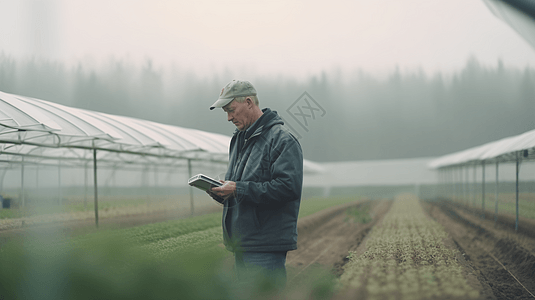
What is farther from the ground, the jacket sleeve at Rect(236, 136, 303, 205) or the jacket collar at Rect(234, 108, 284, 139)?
the jacket collar at Rect(234, 108, 284, 139)

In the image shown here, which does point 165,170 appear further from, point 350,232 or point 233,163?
point 233,163

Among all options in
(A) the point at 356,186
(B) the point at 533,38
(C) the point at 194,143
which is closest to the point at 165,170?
(C) the point at 194,143

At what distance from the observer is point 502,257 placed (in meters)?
8.12

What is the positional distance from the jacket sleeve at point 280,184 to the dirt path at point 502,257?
2.84 metres

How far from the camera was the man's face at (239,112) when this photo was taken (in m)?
2.44

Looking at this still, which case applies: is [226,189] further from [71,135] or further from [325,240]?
[325,240]

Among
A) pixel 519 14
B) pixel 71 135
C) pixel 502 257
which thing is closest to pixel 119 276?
pixel 519 14

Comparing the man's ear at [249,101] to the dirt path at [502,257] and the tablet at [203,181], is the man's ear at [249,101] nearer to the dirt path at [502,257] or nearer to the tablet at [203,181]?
the tablet at [203,181]

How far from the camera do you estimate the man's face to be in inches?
95.9

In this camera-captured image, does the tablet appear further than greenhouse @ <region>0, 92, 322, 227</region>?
No

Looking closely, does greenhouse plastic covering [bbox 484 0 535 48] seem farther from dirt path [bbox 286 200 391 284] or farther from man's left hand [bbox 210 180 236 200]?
dirt path [bbox 286 200 391 284]

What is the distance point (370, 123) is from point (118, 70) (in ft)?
117

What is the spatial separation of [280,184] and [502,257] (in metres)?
7.85

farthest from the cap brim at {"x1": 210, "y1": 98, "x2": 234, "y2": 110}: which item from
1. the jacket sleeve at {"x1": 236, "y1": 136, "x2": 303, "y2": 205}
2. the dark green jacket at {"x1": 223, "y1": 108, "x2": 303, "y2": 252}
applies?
the jacket sleeve at {"x1": 236, "y1": 136, "x2": 303, "y2": 205}
